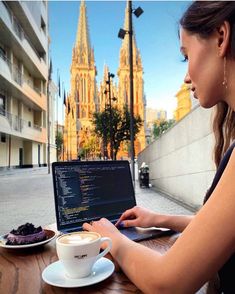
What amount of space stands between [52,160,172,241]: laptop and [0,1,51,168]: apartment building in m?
19.0

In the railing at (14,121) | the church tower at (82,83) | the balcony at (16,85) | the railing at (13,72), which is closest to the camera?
the balcony at (16,85)

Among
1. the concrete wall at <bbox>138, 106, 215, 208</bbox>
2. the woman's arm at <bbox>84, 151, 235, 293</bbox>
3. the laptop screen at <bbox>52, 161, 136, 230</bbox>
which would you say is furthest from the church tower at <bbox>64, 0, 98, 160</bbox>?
the woman's arm at <bbox>84, 151, 235, 293</bbox>

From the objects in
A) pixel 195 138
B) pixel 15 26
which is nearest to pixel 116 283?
pixel 195 138

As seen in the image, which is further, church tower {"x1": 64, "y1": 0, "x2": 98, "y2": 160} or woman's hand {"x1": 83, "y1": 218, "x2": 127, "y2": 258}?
church tower {"x1": 64, "y1": 0, "x2": 98, "y2": 160}

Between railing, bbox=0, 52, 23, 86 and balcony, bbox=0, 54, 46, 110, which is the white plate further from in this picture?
railing, bbox=0, 52, 23, 86

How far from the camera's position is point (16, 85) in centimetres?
2203

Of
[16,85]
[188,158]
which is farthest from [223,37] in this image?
[16,85]

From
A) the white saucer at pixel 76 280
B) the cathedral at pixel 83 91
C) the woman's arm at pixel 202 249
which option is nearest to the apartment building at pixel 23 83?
the white saucer at pixel 76 280

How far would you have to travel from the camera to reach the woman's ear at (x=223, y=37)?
0.76m

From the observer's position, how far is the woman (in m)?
0.66

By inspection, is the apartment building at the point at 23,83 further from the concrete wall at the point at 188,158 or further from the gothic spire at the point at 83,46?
the gothic spire at the point at 83,46

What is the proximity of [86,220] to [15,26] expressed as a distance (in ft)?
75.0

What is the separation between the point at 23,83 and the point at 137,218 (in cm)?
2414

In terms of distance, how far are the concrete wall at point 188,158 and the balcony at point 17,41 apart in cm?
1454
